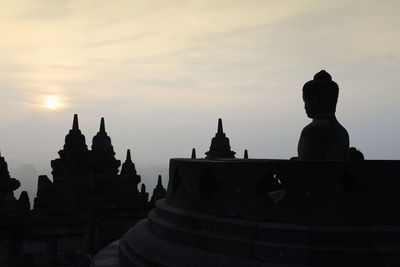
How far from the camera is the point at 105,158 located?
16.5 meters

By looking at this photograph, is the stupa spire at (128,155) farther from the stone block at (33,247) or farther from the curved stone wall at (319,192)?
the curved stone wall at (319,192)

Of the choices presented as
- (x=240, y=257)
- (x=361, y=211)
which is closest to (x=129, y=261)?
(x=240, y=257)

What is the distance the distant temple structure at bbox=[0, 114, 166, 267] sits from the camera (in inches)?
375

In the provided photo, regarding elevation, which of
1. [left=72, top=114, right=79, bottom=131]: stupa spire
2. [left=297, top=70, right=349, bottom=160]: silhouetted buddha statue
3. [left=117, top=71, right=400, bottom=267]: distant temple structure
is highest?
[left=72, top=114, right=79, bottom=131]: stupa spire

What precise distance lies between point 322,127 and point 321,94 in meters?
0.81

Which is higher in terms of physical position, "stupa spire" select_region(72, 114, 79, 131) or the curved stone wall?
"stupa spire" select_region(72, 114, 79, 131)

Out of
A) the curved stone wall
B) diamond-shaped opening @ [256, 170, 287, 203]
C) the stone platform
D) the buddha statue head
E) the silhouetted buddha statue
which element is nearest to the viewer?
the stone platform

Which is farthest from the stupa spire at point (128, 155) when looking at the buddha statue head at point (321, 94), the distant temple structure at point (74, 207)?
the buddha statue head at point (321, 94)

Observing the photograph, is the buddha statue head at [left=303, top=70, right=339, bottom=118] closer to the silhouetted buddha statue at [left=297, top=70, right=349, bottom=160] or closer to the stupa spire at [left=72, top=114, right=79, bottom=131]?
the silhouetted buddha statue at [left=297, top=70, right=349, bottom=160]

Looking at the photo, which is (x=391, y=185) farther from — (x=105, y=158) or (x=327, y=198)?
(x=105, y=158)

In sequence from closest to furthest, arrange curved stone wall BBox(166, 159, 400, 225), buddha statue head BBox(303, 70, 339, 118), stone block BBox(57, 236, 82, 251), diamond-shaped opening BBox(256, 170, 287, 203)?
curved stone wall BBox(166, 159, 400, 225) → diamond-shaped opening BBox(256, 170, 287, 203) → buddha statue head BBox(303, 70, 339, 118) → stone block BBox(57, 236, 82, 251)

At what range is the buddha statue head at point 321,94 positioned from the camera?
670 centimetres

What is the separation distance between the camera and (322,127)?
6109 millimetres

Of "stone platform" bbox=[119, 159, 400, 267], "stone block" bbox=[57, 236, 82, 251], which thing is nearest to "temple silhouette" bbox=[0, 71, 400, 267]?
"stone platform" bbox=[119, 159, 400, 267]
